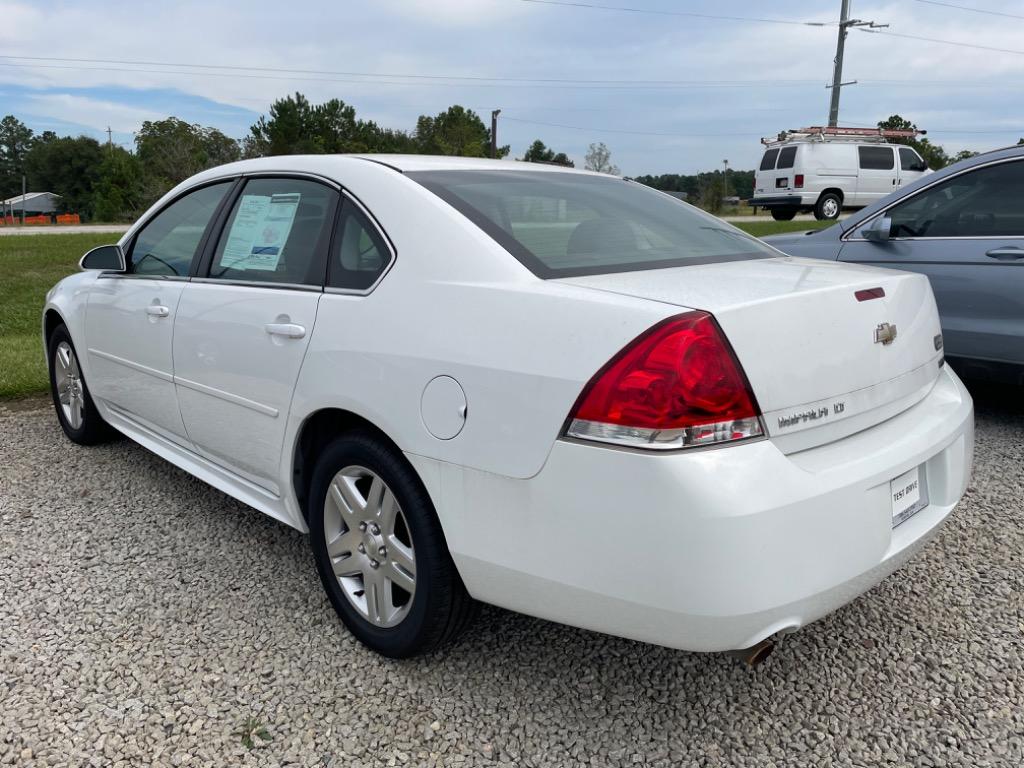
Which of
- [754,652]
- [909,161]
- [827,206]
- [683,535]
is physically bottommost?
[754,652]

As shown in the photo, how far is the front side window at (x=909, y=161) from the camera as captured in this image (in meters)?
23.8

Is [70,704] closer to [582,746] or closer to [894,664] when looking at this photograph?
[582,746]

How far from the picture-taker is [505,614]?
9.20 feet

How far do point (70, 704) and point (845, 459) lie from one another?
7.18 feet

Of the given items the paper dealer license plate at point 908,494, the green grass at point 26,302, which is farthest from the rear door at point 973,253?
the green grass at point 26,302

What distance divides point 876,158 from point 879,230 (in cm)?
2106

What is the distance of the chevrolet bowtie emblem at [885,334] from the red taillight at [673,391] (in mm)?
557

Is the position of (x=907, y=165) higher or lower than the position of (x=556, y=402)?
higher

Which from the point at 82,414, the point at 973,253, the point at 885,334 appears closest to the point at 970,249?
the point at 973,253

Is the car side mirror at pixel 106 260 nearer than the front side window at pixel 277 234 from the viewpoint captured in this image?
No

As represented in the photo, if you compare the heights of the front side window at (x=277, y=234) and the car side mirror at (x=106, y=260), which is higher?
the front side window at (x=277, y=234)

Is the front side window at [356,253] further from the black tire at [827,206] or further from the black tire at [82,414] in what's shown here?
the black tire at [827,206]

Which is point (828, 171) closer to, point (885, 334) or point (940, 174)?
point (940, 174)

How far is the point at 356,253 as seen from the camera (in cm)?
258
